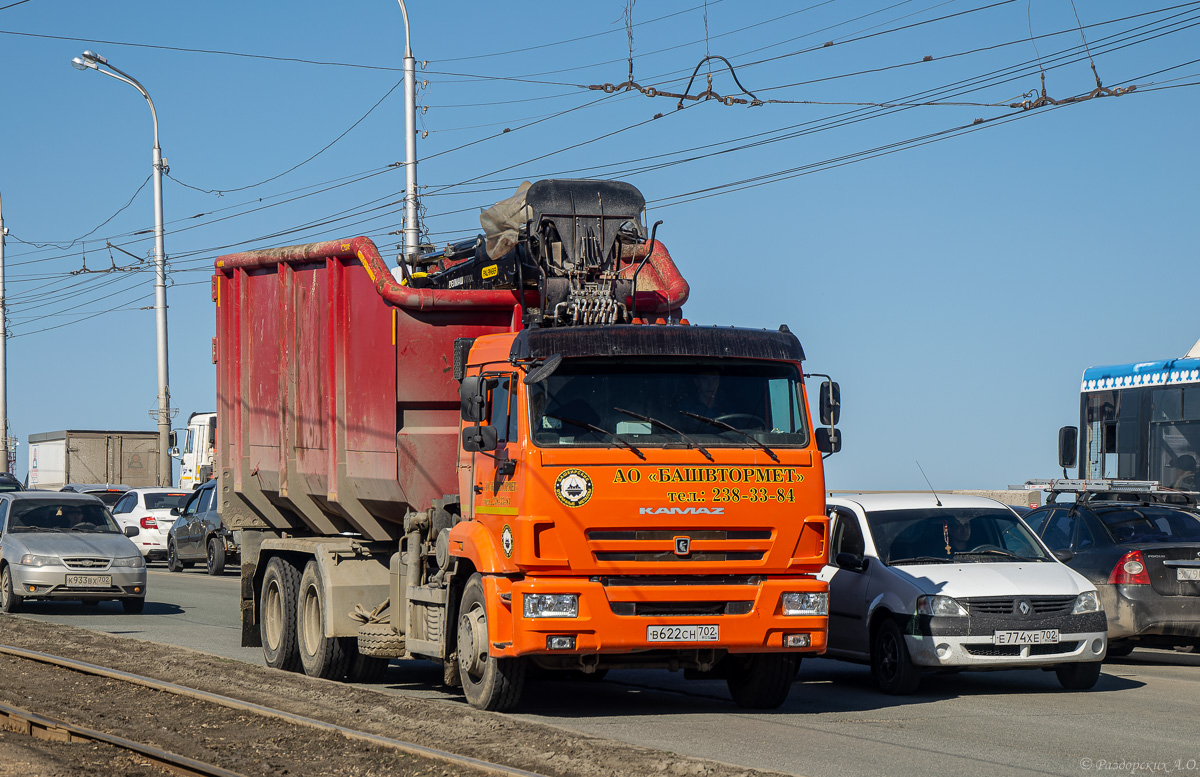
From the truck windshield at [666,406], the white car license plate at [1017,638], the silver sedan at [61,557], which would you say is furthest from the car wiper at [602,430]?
the silver sedan at [61,557]

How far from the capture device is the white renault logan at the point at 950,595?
11.7 meters

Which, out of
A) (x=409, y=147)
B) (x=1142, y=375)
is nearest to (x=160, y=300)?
(x=409, y=147)

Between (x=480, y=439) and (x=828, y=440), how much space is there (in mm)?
2508

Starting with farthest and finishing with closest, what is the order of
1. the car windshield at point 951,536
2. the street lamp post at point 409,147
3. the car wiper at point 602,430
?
the street lamp post at point 409,147 → the car windshield at point 951,536 → the car wiper at point 602,430

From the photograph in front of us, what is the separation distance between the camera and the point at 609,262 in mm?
11852

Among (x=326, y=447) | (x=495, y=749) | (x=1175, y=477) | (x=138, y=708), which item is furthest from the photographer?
(x=1175, y=477)

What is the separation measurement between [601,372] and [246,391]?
244 inches

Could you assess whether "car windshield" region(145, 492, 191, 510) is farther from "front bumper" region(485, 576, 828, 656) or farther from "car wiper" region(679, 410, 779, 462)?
"car wiper" region(679, 410, 779, 462)

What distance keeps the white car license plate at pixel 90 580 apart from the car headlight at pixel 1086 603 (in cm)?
1363

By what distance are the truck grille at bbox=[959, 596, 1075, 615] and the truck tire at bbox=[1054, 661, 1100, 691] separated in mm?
599

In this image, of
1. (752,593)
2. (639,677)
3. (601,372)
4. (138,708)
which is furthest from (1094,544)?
(138,708)

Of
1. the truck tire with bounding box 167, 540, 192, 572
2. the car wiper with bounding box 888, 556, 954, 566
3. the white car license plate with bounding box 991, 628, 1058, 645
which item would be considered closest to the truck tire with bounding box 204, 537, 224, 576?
the truck tire with bounding box 167, 540, 192, 572

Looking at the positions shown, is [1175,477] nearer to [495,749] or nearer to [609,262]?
[609,262]

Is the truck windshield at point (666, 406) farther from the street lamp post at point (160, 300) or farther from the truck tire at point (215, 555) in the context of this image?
the street lamp post at point (160, 300)
